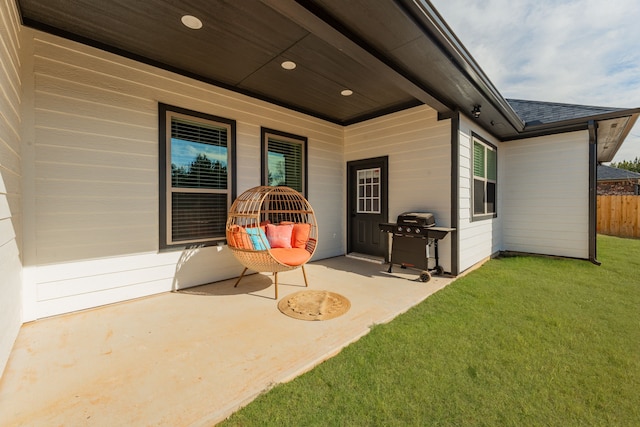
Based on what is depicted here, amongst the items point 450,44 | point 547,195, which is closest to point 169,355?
point 450,44

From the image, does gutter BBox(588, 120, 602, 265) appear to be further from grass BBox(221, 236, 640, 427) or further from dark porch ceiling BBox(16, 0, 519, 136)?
dark porch ceiling BBox(16, 0, 519, 136)

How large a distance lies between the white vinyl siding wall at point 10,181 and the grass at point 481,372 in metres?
1.91

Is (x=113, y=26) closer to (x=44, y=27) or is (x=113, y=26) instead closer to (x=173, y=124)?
(x=44, y=27)

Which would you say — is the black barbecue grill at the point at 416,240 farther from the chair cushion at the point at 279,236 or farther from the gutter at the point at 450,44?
the gutter at the point at 450,44

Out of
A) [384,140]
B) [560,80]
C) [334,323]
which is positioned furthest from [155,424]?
[560,80]

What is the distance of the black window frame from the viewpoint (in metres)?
4.19

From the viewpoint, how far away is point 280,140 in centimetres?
449

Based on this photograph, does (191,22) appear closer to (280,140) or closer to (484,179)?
(280,140)

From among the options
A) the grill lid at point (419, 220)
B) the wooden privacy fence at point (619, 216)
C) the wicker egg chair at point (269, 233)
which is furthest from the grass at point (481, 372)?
the wooden privacy fence at point (619, 216)

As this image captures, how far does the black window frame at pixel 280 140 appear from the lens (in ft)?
13.7

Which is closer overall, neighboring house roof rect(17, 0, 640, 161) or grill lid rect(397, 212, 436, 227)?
neighboring house roof rect(17, 0, 640, 161)

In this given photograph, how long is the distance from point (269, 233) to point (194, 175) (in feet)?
4.24

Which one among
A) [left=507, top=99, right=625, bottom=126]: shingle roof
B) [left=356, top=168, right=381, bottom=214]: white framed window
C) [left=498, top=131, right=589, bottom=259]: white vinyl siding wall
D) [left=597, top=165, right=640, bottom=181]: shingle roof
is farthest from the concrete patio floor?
[left=597, top=165, right=640, bottom=181]: shingle roof

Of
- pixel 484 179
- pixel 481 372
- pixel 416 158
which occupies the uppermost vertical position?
pixel 416 158
